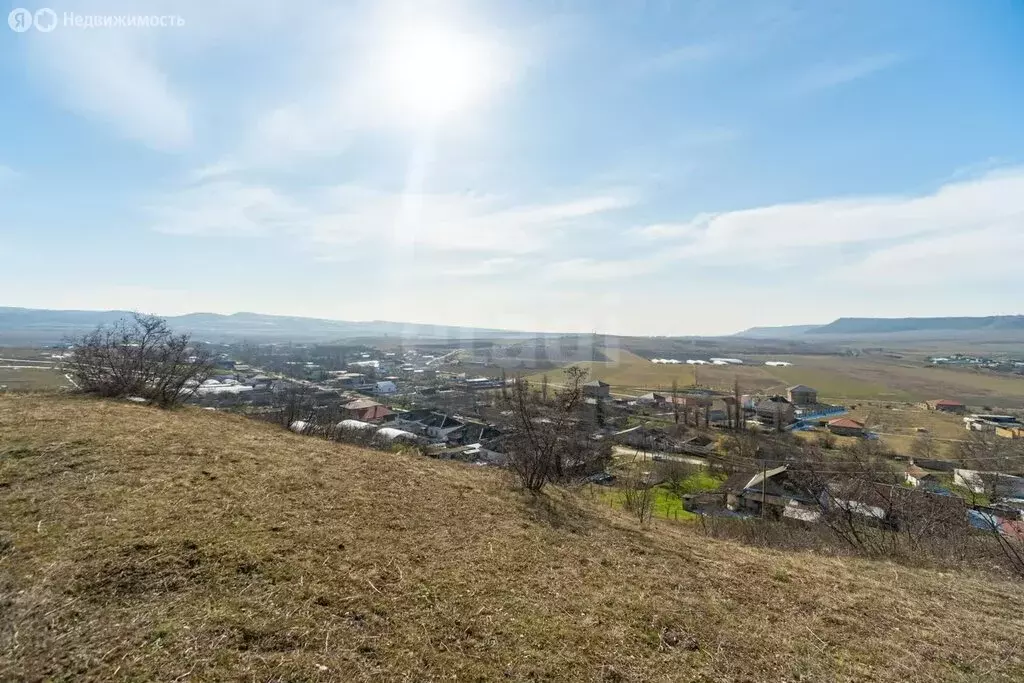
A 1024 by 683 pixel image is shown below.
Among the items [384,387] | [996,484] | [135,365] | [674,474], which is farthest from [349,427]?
[384,387]

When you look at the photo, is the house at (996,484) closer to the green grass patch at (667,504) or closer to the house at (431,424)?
the green grass patch at (667,504)

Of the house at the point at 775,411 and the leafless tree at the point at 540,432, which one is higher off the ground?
the leafless tree at the point at 540,432

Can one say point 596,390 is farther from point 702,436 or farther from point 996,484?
point 996,484

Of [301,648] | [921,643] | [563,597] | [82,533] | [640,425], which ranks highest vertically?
[82,533]

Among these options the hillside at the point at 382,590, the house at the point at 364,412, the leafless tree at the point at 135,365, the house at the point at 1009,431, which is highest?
the leafless tree at the point at 135,365

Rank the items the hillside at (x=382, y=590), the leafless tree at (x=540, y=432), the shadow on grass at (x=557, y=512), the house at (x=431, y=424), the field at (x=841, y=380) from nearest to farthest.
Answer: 1. the hillside at (x=382, y=590)
2. the shadow on grass at (x=557, y=512)
3. the leafless tree at (x=540, y=432)
4. the house at (x=431, y=424)
5. the field at (x=841, y=380)

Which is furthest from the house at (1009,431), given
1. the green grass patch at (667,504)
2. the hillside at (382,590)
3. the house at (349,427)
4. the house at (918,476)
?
the house at (349,427)

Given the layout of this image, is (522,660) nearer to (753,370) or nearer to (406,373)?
(406,373)

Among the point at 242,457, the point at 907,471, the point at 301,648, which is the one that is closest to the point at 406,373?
the point at 907,471
